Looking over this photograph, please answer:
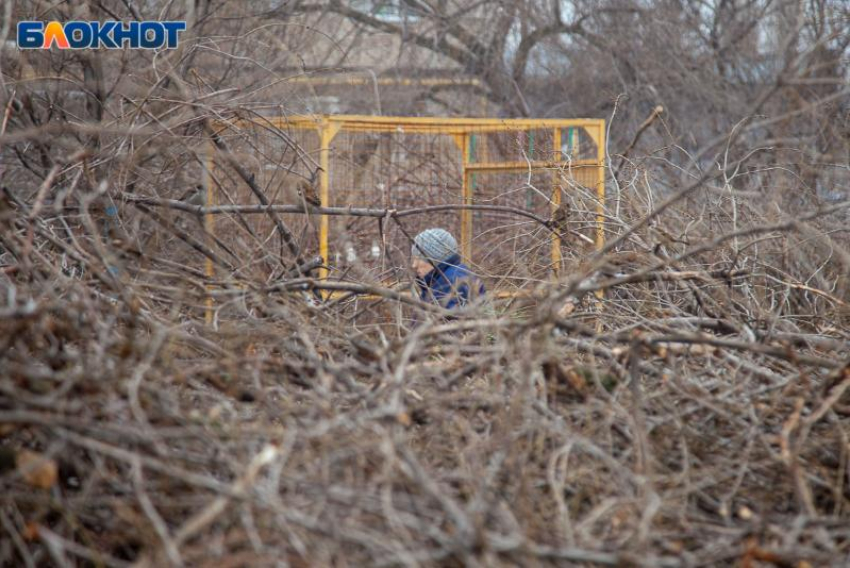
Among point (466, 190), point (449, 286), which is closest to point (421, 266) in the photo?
point (449, 286)

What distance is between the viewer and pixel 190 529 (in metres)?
1.82

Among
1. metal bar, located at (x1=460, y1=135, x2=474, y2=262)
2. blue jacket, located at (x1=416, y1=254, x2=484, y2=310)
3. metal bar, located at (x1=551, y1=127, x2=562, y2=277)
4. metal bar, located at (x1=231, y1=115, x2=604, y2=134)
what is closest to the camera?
blue jacket, located at (x1=416, y1=254, x2=484, y2=310)

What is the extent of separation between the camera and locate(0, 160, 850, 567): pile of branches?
196 cm

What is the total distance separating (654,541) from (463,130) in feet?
18.0

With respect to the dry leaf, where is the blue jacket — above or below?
above

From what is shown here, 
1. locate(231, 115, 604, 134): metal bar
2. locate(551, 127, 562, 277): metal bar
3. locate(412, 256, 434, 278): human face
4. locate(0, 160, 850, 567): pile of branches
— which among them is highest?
locate(231, 115, 604, 134): metal bar

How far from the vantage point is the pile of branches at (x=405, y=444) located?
6.43ft

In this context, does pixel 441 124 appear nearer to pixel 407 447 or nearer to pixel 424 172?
pixel 424 172

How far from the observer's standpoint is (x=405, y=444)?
2.16 meters

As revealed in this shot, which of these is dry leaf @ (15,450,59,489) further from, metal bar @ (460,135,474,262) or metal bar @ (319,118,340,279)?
metal bar @ (460,135,474,262)

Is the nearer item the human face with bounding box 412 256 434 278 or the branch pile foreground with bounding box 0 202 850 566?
the branch pile foreground with bounding box 0 202 850 566

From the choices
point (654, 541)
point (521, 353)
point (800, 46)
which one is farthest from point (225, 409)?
point (800, 46)

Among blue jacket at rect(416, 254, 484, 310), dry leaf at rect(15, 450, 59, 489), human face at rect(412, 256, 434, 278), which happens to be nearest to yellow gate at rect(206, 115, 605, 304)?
human face at rect(412, 256, 434, 278)

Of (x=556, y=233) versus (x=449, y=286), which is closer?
(x=556, y=233)
